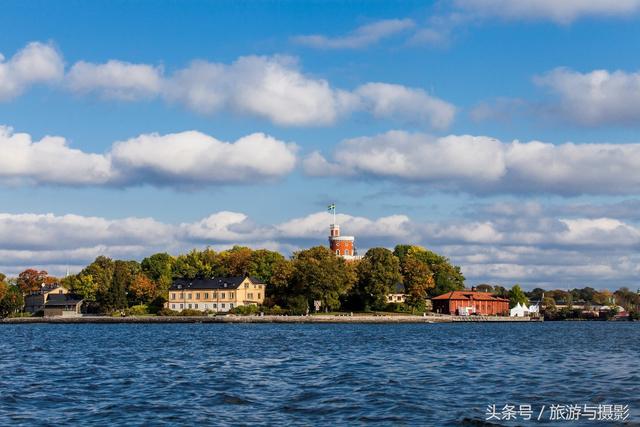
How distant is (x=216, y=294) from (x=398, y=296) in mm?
40277

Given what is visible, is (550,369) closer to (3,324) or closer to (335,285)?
(335,285)

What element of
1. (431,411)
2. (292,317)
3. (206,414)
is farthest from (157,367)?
(292,317)

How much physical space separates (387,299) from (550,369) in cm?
11406

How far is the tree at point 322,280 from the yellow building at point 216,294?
14331 mm

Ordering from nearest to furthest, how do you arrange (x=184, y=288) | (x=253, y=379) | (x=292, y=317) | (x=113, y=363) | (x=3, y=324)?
1. (x=253, y=379)
2. (x=113, y=363)
3. (x=292, y=317)
4. (x=3, y=324)
5. (x=184, y=288)

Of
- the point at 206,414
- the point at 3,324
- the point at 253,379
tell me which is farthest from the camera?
the point at 3,324

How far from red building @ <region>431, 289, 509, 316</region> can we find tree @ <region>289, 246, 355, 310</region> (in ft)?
111

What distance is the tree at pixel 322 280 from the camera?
469 ft

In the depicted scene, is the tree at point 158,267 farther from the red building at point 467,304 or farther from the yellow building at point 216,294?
the red building at point 467,304

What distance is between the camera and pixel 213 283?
163m

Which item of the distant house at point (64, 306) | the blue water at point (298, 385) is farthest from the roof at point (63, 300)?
the blue water at point (298, 385)

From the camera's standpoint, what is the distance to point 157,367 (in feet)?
147

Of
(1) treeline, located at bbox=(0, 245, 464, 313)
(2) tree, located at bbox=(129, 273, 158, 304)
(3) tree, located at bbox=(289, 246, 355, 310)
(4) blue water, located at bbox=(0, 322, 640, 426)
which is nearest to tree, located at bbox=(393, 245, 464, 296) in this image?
(1) treeline, located at bbox=(0, 245, 464, 313)

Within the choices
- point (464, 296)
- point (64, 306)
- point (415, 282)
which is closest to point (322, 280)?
point (415, 282)
